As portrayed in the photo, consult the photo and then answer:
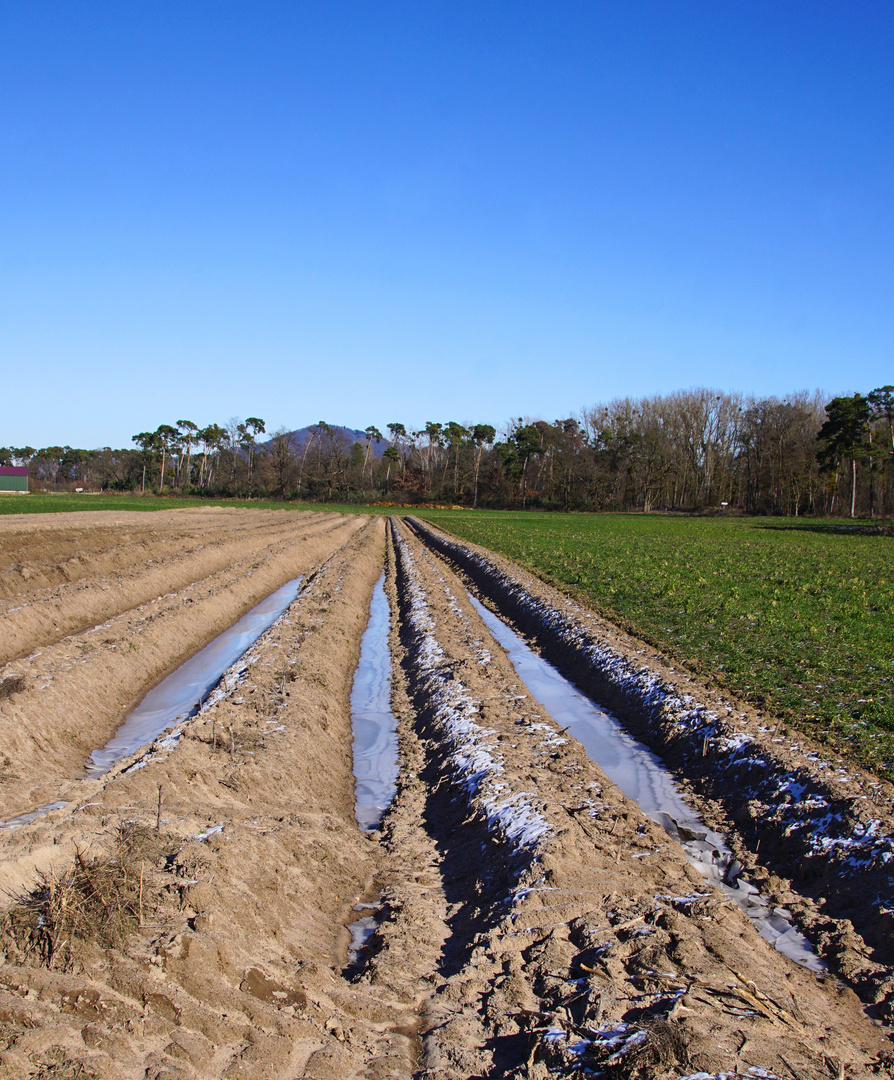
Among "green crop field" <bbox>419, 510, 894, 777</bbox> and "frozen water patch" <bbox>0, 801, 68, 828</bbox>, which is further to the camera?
"green crop field" <bbox>419, 510, 894, 777</bbox>

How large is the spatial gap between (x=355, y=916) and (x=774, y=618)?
11.4m

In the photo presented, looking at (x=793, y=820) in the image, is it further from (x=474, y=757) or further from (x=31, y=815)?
(x=31, y=815)

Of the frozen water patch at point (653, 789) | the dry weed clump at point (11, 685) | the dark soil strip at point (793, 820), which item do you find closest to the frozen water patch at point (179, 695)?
the dry weed clump at point (11, 685)

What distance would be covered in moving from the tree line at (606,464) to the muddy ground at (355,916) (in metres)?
73.6

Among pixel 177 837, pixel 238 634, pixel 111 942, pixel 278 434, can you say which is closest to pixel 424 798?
pixel 177 837

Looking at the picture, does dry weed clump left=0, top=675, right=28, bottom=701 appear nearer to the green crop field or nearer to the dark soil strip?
the dark soil strip

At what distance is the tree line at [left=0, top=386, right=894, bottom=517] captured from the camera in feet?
260

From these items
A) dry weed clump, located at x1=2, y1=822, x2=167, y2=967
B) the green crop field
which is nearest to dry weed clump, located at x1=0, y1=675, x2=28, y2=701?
dry weed clump, located at x1=2, y1=822, x2=167, y2=967

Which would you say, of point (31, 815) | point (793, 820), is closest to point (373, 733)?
point (31, 815)

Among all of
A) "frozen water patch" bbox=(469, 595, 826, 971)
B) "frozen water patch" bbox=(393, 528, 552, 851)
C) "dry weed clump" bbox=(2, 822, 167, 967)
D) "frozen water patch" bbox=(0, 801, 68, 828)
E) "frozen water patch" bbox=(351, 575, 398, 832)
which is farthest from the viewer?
"frozen water patch" bbox=(351, 575, 398, 832)

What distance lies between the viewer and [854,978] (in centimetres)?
432

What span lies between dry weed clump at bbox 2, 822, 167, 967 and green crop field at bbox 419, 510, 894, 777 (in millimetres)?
6514

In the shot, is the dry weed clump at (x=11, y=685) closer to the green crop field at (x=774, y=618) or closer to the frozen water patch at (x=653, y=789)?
the frozen water patch at (x=653, y=789)

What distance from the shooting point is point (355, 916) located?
5.16 metres
